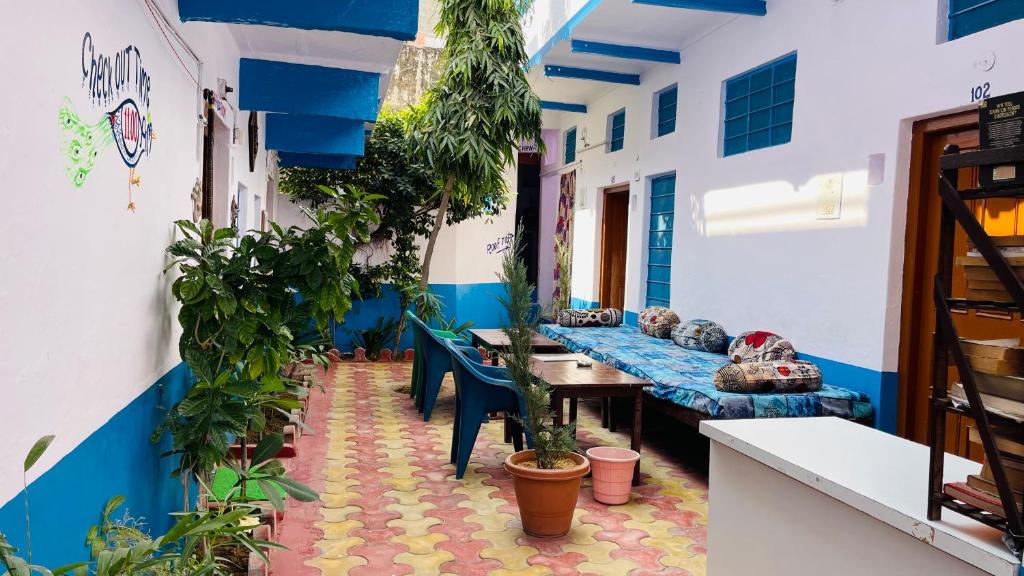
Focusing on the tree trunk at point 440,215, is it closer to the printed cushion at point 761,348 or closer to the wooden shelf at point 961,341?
the printed cushion at point 761,348

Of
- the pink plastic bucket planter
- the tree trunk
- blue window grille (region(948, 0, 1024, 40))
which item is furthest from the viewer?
the tree trunk

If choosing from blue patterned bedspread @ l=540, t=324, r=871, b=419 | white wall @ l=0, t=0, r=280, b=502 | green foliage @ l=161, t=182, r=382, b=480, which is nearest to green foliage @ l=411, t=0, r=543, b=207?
blue patterned bedspread @ l=540, t=324, r=871, b=419

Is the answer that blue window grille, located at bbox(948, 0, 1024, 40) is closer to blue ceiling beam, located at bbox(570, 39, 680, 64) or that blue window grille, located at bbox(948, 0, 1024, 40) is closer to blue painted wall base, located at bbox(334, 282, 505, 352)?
blue ceiling beam, located at bbox(570, 39, 680, 64)

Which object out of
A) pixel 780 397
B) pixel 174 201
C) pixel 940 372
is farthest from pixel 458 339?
pixel 940 372

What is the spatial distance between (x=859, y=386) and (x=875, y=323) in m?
0.45

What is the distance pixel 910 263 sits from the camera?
4895mm

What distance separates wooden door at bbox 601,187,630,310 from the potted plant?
21.9 ft

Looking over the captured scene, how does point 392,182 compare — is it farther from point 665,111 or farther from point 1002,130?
point 1002,130


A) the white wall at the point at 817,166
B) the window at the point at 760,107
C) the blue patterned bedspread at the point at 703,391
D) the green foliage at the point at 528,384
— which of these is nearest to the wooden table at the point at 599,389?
the blue patterned bedspread at the point at 703,391

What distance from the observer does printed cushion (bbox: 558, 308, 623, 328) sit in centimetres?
878

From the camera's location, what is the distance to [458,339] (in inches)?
298

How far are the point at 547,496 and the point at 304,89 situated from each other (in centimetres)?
309

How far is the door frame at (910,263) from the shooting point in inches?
190

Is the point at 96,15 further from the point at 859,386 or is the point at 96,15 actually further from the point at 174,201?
the point at 859,386
